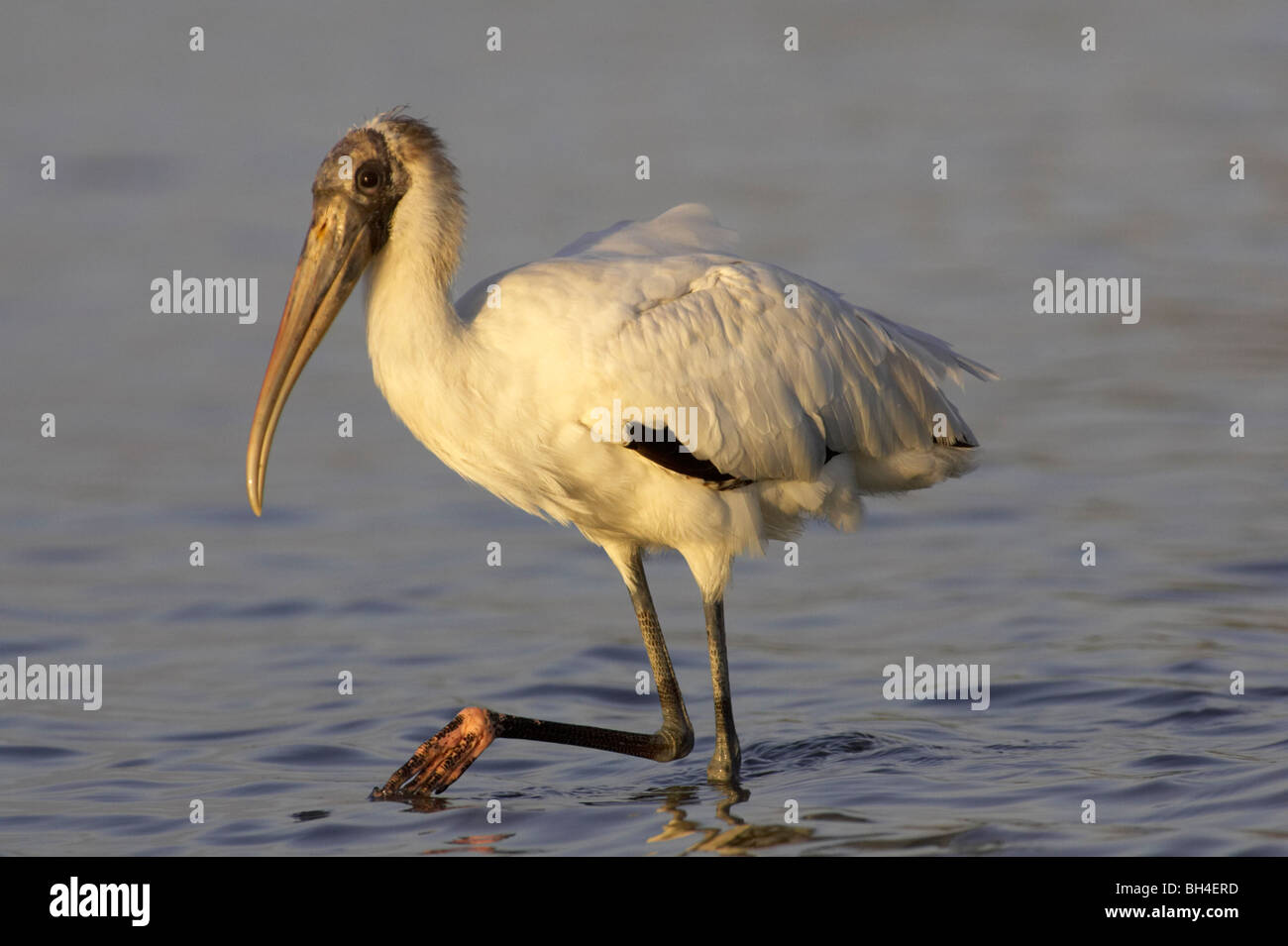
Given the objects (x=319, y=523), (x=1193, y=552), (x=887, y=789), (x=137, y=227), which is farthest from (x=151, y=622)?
(x=137, y=227)

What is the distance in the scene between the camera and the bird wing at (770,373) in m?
7.99

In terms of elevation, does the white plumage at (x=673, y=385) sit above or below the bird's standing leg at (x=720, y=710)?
above

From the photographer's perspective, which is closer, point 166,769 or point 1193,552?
point 166,769

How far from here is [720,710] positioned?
8812mm

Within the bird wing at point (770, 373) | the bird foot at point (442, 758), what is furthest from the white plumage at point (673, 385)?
the bird foot at point (442, 758)

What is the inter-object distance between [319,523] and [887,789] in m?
5.38

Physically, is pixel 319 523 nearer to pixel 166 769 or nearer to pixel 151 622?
pixel 151 622

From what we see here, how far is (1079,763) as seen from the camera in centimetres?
876

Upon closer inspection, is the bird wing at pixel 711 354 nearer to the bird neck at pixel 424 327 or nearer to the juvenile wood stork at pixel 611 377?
the juvenile wood stork at pixel 611 377

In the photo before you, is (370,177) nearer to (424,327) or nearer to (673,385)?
(424,327)

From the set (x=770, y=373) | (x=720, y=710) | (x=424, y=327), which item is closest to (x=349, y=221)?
(x=424, y=327)

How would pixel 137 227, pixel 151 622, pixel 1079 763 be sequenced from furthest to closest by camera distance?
pixel 137 227 → pixel 151 622 → pixel 1079 763

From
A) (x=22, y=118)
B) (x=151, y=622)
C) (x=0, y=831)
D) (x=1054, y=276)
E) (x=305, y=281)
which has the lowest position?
(x=0, y=831)

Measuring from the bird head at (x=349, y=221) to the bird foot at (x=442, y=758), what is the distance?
1220 millimetres
